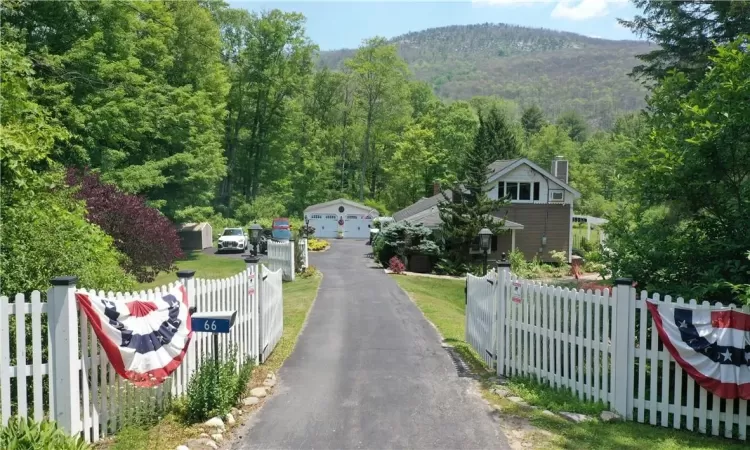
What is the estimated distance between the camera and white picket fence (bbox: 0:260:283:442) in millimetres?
5172

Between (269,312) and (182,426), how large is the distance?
422 centimetres

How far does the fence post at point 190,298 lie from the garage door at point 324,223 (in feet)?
151

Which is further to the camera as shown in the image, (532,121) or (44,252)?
(532,121)

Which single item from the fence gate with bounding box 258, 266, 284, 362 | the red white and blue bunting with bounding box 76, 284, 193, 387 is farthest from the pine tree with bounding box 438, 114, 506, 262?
the red white and blue bunting with bounding box 76, 284, 193, 387

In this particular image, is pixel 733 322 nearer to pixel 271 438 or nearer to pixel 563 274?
pixel 271 438

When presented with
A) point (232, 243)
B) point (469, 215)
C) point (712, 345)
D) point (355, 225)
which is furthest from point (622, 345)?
point (355, 225)

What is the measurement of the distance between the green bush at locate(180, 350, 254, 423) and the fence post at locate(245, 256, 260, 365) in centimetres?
204

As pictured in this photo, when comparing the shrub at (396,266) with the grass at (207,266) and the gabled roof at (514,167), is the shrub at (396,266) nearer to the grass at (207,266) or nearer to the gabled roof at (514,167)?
the grass at (207,266)

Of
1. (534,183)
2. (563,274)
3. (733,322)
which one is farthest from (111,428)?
(534,183)

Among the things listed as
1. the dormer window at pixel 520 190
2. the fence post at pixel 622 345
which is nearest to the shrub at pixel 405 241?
the dormer window at pixel 520 190

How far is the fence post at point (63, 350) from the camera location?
17.6ft

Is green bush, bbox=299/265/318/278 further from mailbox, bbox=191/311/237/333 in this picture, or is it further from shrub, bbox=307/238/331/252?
mailbox, bbox=191/311/237/333

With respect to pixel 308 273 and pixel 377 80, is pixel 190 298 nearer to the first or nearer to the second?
pixel 308 273

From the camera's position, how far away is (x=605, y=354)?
23.7ft
